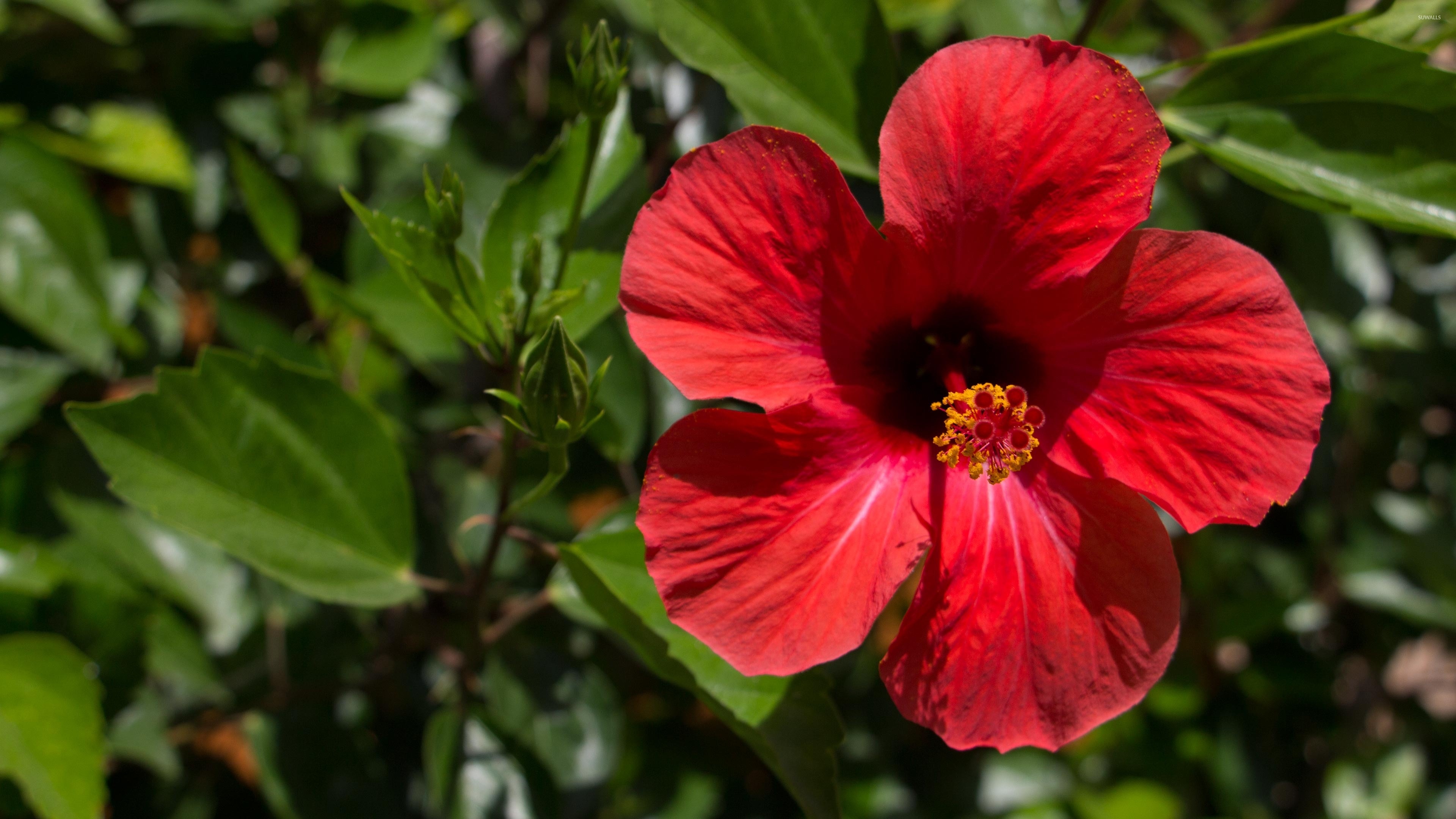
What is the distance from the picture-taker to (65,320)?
1807 millimetres

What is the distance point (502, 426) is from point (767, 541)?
1.81ft

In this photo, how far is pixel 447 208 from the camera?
103cm

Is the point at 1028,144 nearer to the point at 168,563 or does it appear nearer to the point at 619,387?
the point at 619,387

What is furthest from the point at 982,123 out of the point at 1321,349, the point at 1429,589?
the point at 1429,589

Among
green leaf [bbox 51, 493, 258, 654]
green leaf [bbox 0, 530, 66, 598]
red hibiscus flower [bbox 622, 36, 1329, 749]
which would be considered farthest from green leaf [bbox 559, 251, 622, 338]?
green leaf [bbox 0, 530, 66, 598]

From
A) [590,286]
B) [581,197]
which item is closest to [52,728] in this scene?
[590,286]

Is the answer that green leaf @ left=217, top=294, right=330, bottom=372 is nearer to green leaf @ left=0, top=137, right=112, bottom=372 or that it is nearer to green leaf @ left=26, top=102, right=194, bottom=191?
green leaf @ left=0, top=137, right=112, bottom=372

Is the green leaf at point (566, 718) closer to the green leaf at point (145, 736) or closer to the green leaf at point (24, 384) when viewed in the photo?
the green leaf at point (145, 736)

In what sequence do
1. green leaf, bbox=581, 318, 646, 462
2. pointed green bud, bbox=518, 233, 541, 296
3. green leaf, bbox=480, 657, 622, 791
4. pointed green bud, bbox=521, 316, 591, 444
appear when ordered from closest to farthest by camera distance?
pointed green bud, bbox=521, 316, 591, 444 → pointed green bud, bbox=518, 233, 541, 296 → green leaf, bbox=581, 318, 646, 462 → green leaf, bbox=480, 657, 622, 791

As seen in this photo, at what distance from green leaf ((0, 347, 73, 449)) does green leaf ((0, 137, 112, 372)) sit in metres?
0.05

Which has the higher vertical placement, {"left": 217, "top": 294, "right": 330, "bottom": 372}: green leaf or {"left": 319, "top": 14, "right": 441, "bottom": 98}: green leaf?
{"left": 319, "top": 14, "right": 441, "bottom": 98}: green leaf

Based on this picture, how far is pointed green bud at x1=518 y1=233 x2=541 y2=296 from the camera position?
1.04 meters

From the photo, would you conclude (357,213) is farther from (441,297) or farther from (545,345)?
(545,345)

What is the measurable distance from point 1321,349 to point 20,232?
8.99 feet
